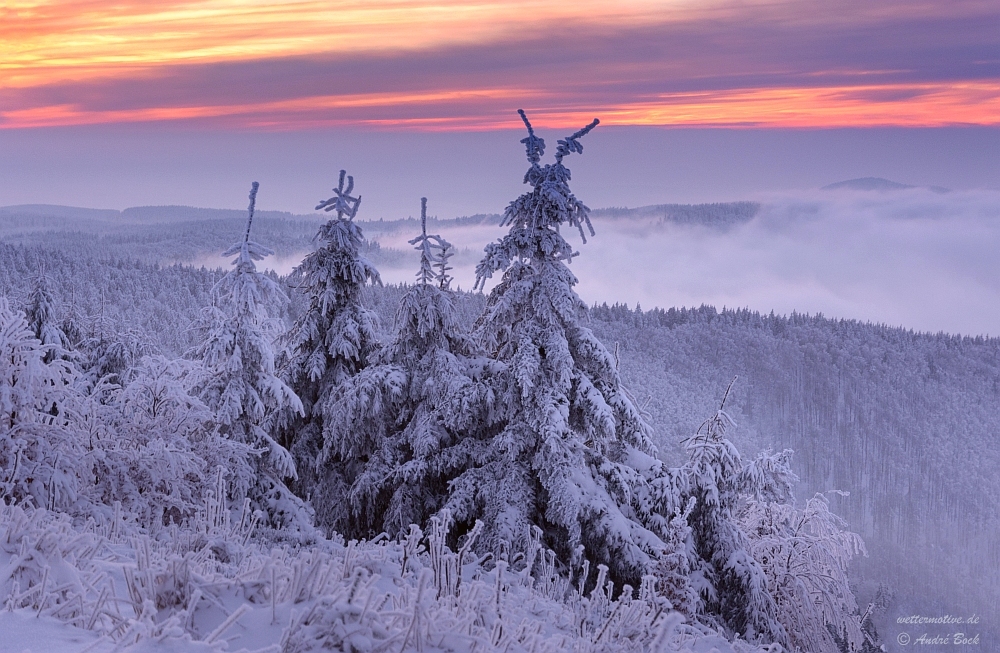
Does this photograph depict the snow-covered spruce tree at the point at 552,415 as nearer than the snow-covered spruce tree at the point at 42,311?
Yes

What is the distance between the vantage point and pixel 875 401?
644 ft

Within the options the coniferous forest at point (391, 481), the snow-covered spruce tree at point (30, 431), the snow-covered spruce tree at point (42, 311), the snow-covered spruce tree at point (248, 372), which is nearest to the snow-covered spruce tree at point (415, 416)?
the coniferous forest at point (391, 481)

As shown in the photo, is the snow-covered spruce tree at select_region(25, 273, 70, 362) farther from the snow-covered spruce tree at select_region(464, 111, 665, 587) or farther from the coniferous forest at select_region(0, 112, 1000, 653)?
the snow-covered spruce tree at select_region(464, 111, 665, 587)

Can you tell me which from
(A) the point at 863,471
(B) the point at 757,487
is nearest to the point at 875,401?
(A) the point at 863,471

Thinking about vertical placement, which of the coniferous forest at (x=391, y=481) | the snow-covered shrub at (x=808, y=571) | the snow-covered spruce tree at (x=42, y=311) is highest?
the snow-covered spruce tree at (x=42, y=311)

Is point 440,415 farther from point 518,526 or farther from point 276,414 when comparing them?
point 276,414

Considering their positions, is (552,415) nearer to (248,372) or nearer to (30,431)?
(248,372)

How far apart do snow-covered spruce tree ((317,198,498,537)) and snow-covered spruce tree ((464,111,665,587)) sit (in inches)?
27.4

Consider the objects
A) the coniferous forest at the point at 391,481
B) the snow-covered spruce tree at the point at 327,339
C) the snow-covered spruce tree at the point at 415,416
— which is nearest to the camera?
the coniferous forest at the point at 391,481

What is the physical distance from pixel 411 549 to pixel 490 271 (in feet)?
37.1

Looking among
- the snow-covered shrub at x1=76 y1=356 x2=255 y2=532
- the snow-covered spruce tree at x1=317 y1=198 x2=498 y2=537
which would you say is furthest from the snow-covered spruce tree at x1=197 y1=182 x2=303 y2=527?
the snow-covered shrub at x1=76 y1=356 x2=255 y2=532

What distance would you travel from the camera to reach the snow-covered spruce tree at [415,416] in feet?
54.4

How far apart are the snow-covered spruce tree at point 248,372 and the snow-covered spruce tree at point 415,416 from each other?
5.13ft

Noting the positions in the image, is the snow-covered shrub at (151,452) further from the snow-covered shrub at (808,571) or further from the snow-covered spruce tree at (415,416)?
the snow-covered shrub at (808,571)
